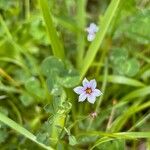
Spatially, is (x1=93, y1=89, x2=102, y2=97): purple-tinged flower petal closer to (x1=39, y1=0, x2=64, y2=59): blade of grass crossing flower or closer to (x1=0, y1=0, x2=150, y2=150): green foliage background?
(x1=0, y1=0, x2=150, y2=150): green foliage background

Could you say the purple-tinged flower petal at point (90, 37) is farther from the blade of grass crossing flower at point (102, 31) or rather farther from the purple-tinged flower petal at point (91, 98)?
the purple-tinged flower petal at point (91, 98)

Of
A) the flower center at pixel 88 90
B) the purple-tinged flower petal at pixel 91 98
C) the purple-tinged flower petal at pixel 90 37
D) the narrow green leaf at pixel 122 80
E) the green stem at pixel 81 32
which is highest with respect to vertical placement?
the green stem at pixel 81 32

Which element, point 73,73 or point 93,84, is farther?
point 73,73

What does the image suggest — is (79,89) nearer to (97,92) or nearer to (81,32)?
(97,92)

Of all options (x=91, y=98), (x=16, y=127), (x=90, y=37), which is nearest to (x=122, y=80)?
(x=90, y=37)

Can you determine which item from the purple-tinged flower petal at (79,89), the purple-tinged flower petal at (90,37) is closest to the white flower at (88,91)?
the purple-tinged flower petal at (79,89)

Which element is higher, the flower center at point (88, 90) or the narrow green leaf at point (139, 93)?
the narrow green leaf at point (139, 93)

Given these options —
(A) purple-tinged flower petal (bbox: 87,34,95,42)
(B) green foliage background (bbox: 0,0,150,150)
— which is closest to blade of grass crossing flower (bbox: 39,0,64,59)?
(B) green foliage background (bbox: 0,0,150,150)

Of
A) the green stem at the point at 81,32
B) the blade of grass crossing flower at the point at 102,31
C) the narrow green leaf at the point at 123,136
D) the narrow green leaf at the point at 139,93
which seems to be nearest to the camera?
the narrow green leaf at the point at 123,136

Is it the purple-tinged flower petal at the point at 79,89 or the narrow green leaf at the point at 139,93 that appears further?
the narrow green leaf at the point at 139,93

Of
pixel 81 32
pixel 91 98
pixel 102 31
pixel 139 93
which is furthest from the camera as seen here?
pixel 81 32
